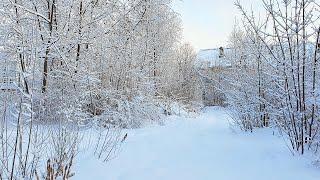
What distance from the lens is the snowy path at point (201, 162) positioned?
4906 millimetres

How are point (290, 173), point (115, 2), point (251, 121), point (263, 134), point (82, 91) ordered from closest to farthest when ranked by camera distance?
1. point (290, 173)
2. point (263, 134)
3. point (251, 121)
4. point (82, 91)
5. point (115, 2)

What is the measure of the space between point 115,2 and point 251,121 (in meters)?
5.80

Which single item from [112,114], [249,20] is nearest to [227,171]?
[249,20]

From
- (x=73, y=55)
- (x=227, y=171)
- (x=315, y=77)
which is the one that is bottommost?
(x=227, y=171)

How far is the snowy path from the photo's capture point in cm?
491

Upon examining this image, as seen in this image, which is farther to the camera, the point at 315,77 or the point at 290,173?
the point at 315,77

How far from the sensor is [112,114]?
11008 mm

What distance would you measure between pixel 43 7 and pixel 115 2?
2289 mm

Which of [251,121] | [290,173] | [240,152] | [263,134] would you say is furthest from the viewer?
[251,121]

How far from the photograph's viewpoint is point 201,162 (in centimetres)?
588

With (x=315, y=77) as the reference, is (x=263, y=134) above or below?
below

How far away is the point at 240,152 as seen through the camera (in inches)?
266

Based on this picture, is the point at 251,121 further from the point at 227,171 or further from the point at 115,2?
the point at 115,2

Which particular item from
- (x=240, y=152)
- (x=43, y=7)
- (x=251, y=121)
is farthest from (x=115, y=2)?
(x=240, y=152)
